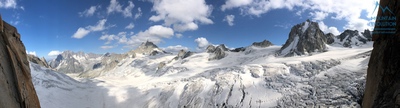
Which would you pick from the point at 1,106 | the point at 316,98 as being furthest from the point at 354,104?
the point at 1,106

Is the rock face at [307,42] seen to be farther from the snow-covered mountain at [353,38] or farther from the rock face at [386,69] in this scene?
the rock face at [386,69]

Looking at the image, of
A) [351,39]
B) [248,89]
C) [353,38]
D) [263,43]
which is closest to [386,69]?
[248,89]

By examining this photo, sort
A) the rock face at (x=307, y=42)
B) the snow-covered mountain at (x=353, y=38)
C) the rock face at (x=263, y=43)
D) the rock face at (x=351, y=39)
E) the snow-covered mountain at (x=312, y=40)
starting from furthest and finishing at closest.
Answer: the rock face at (x=263, y=43)
the snow-covered mountain at (x=353, y=38)
the rock face at (x=351, y=39)
the snow-covered mountain at (x=312, y=40)
the rock face at (x=307, y=42)

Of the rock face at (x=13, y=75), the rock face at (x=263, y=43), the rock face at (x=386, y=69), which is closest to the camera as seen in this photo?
the rock face at (x=386, y=69)

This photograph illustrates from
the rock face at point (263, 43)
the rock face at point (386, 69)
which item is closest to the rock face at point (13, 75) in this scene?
the rock face at point (386, 69)

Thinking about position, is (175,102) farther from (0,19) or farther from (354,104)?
(0,19)

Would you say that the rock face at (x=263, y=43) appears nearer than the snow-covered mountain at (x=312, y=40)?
No
